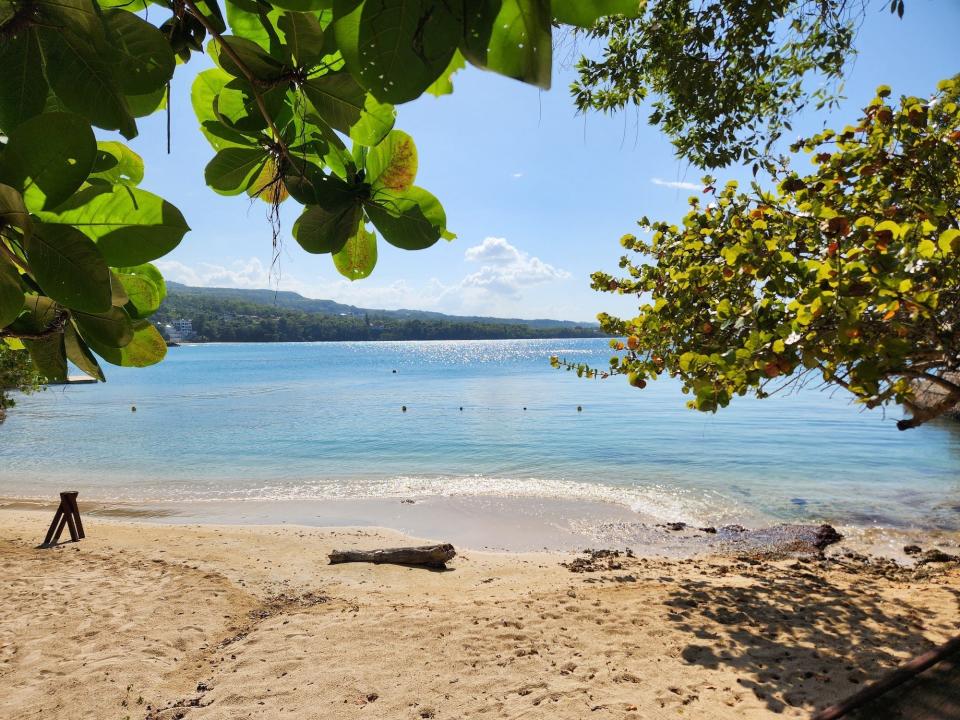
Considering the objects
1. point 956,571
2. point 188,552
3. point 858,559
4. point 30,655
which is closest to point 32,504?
point 188,552

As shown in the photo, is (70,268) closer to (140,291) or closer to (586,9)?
(140,291)

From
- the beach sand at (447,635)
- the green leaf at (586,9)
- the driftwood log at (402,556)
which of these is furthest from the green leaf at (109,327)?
the driftwood log at (402,556)

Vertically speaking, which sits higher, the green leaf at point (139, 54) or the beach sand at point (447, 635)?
the green leaf at point (139, 54)

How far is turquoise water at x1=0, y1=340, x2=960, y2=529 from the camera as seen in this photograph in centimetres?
1488

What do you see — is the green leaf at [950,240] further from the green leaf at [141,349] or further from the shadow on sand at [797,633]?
the shadow on sand at [797,633]

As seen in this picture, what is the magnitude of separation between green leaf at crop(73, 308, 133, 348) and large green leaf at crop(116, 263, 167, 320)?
0.25 feet

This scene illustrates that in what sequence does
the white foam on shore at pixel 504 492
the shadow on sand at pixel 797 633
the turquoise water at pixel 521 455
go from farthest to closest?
the turquoise water at pixel 521 455 < the white foam on shore at pixel 504 492 < the shadow on sand at pixel 797 633

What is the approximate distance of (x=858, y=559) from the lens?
9.59 meters

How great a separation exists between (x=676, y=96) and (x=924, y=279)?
2.53 meters

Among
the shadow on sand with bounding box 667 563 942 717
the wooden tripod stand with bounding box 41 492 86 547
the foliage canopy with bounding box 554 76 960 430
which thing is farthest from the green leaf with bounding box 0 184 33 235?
the wooden tripod stand with bounding box 41 492 86 547

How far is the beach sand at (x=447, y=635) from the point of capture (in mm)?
4699

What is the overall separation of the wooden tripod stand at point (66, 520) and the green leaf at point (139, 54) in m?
12.0

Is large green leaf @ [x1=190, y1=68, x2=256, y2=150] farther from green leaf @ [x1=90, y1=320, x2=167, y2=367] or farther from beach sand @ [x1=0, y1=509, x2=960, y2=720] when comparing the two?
beach sand @ [x1=0, y1=509, x2=960, y2=720]

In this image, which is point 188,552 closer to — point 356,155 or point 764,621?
point 764,621
